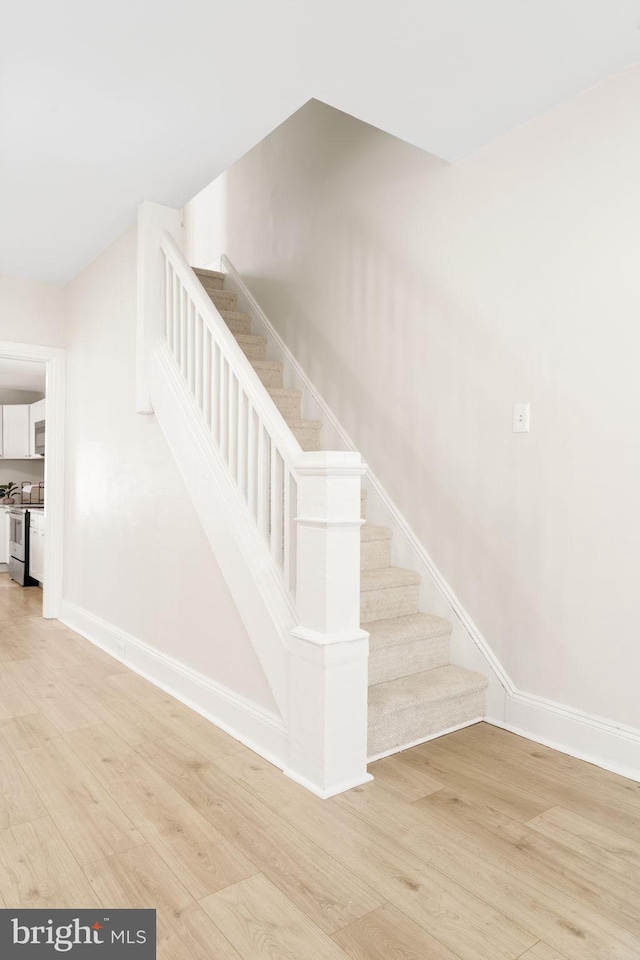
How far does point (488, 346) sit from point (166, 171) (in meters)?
1.80

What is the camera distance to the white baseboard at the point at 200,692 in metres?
2.49

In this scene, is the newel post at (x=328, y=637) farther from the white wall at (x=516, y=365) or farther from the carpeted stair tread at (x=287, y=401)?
the carpeted stair tread at (x=287, y=401)

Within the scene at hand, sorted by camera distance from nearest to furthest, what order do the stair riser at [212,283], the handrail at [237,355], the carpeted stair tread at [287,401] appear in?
the handrail at [237,355]
the carpeted stair tread at [287,401]
the stair riser at [212,283]

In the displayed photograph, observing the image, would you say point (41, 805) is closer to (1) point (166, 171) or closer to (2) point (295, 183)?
(1) point (166, 171)

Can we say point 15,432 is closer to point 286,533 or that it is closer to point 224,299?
point 224,299

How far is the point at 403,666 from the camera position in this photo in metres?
2.84

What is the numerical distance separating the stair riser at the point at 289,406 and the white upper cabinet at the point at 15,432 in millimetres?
5205

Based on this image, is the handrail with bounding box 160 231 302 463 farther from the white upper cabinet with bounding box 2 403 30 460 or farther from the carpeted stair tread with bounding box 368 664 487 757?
the white upper cabinet with bounding box 2 403 30 460

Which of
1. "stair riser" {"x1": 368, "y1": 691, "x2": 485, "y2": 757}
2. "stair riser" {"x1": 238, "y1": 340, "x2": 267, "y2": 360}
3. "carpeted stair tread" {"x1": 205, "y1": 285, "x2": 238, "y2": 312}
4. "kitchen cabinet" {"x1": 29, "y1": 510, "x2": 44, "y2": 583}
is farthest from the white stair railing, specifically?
"kitchen cabinet" {"x1": 29, "y1": 510, "x2": 44, "y2": 583}

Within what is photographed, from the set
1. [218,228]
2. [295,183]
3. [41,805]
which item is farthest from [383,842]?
[218,228]

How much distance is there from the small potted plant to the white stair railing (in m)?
5.65

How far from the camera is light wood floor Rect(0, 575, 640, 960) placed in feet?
4.99

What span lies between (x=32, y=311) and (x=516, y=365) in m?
3.69

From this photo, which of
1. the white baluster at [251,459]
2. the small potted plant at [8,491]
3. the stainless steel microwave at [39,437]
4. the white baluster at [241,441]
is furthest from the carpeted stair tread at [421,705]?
the small potted plant at [8,491]
